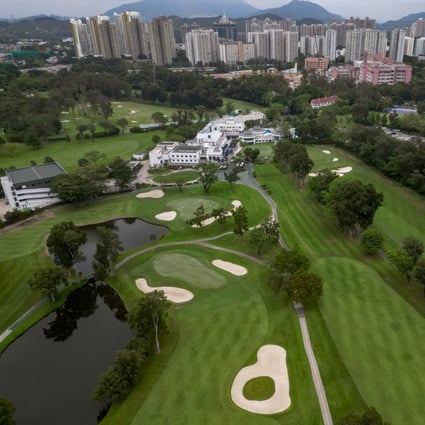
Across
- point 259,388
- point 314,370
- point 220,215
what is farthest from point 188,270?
point 314,370

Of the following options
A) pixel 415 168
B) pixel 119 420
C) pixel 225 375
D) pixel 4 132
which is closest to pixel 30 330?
pixel 119 420

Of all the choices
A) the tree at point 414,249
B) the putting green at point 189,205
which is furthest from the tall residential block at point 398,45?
the tree at point 414,249

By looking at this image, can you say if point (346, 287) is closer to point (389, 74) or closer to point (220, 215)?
point (220, 215)

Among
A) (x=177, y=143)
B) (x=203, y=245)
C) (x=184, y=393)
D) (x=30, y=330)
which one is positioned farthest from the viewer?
(x=177, y=143)

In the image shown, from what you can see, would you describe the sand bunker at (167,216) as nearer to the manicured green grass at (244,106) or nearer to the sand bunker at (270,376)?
the sand bunker at (270,376)

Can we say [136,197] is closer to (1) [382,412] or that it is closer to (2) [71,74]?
(1) [382,412]

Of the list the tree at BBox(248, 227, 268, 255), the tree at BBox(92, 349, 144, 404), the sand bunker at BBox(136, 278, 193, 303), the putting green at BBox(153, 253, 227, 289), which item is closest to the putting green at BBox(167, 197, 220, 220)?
the putting green at BBox(153, 253, 227, 289)

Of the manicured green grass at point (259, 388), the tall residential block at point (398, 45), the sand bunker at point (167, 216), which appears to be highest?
the tall residential block at point (398, 45)

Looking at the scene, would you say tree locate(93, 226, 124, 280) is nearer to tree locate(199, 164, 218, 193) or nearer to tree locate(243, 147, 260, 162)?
tree locate(199, 164, 218, 193)
